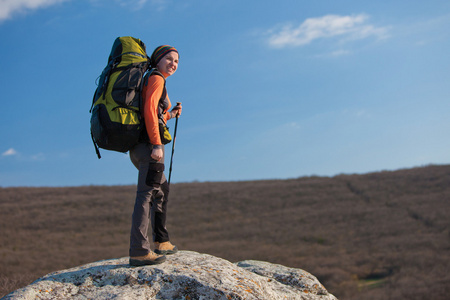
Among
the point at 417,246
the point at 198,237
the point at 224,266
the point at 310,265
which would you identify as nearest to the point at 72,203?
the point at 198,237

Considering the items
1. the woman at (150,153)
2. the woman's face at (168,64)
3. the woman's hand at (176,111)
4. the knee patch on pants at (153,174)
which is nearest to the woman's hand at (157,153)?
the woman at (150,153)

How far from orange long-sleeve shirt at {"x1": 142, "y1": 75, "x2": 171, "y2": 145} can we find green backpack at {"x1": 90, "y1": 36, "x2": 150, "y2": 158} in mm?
93

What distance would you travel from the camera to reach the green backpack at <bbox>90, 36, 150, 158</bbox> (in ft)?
14.9

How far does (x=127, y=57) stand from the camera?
4.84m

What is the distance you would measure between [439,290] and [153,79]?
18132 mm

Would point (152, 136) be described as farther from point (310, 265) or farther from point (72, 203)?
point (72, 203)

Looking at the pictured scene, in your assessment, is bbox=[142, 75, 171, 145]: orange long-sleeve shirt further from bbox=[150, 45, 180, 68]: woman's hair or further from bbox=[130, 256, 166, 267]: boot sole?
bbox=[130, 256, 166, 267]: boot sole

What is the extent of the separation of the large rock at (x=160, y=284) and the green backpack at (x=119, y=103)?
4.79 ft

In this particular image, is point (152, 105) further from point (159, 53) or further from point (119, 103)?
point (159, 53)

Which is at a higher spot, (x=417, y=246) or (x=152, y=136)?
(x=152, y=136)

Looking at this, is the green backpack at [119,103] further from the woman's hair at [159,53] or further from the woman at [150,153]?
the woman's hair at [159,53]

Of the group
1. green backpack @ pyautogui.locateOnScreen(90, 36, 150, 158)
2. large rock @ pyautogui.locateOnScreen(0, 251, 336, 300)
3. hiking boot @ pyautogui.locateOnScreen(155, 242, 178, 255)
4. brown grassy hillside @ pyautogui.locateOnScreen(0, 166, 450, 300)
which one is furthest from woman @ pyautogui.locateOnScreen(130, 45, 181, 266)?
brown grassy hillside @ pyautogui.locateOnScreen(0, 166, 450, 300)

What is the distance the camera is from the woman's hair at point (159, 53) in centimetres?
516

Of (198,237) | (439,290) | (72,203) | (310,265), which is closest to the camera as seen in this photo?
(439,290)
